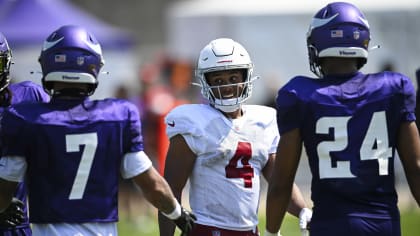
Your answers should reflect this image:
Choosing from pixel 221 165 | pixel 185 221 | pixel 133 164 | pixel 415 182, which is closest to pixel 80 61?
pixel 133 164

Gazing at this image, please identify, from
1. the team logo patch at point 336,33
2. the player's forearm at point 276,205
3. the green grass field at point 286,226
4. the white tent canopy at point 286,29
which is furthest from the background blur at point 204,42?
the team logo patch at point 336,33

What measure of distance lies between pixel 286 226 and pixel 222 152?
6879 millimetres

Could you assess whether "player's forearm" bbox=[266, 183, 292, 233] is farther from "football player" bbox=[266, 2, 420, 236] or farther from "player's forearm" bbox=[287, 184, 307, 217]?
"player's forearm" bbox=[287, 184, 307, 217]

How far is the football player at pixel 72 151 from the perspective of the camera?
192 inches

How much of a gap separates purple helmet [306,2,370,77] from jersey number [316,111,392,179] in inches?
12.9

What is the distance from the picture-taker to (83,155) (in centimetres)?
490

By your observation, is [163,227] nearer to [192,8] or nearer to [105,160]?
[105,160]

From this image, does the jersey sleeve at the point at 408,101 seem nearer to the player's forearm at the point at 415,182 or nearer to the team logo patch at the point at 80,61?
the player's forearm at the point at 415,182

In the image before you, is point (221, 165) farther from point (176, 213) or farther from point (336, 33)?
point (336, 33)

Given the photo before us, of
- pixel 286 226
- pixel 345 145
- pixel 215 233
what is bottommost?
pixel 286 226

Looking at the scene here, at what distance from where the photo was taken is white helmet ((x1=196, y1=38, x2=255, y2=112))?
5.71 metres

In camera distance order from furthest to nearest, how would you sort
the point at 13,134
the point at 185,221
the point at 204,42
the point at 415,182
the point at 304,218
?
the point at 204,42, the point at 304,218, the point at 185,221, the point at 415,182, the point at 13,134

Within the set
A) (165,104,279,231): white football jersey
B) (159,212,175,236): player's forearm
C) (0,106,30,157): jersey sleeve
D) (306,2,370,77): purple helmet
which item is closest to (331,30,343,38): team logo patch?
(306,2,370,77): purple helmet

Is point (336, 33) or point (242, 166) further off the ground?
point (336, 33)
